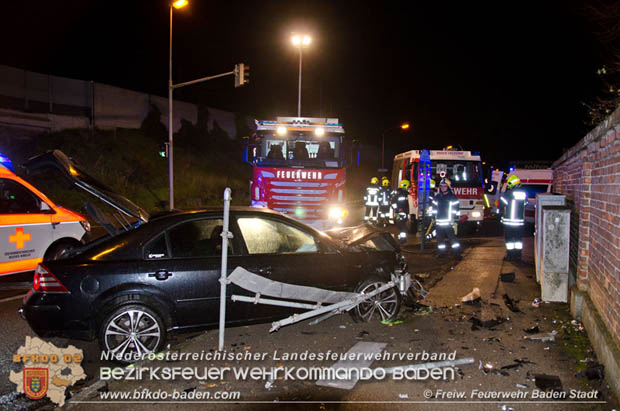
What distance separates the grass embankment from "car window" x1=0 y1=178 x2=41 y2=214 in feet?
42.3

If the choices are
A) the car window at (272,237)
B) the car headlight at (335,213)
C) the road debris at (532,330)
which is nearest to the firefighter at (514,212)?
the car headlight at (335,213)

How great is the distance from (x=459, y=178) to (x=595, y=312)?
10.5 m

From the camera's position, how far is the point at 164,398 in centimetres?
406

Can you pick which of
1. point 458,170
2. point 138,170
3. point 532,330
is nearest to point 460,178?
point 458,170

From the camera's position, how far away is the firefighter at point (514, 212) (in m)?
9.93

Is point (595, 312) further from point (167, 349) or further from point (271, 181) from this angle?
point (271, 181)

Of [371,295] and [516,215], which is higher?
[516,215]

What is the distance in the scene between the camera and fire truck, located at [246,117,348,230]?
1141 cm

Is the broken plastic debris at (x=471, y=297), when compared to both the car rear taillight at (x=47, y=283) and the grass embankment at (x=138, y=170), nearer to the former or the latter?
the car rear taillight at (x=47, y=283)

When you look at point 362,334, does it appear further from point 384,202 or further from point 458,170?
point 384,202

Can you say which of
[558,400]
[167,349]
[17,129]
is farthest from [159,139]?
[558,400]

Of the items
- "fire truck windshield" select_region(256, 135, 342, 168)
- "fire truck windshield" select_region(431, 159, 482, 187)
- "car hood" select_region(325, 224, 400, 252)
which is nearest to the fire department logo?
"car hood" select_region(325, 224, 400, 252)

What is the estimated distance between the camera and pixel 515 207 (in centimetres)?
997

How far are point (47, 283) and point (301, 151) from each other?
8002mm
